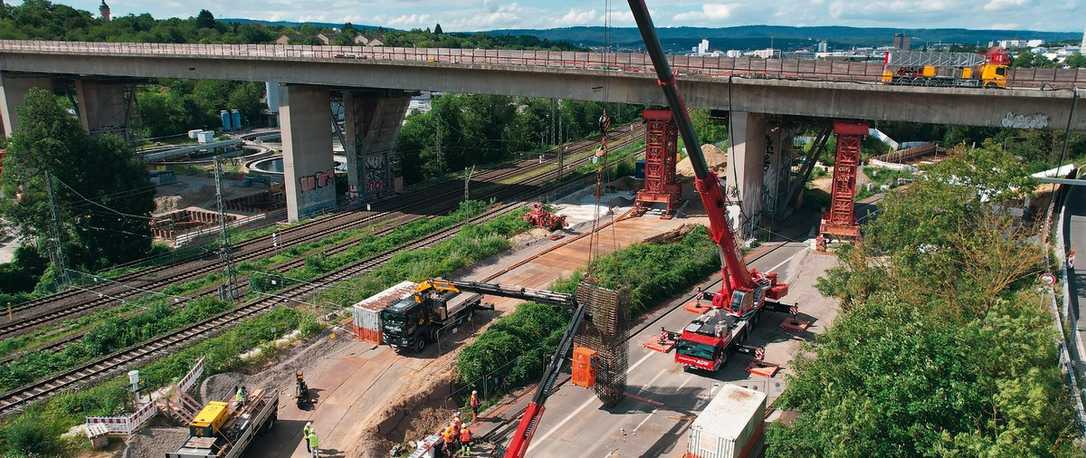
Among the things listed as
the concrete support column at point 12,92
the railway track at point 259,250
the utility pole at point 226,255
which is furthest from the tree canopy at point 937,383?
the concrete support column at point 12,92

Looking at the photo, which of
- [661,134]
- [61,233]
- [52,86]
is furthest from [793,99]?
[52,86]

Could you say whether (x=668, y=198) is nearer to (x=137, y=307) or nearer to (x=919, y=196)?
(x=919, y=196)

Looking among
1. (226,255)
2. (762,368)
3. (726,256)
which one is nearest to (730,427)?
(762,368)

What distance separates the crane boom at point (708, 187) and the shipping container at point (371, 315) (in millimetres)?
12992

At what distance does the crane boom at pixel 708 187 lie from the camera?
24.7 meters

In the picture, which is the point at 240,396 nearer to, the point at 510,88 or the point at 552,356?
the point at 552,356

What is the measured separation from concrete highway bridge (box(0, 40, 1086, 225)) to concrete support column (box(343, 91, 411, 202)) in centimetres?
10

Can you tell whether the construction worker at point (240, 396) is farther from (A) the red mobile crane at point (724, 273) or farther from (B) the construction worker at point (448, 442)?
(A) the red mobile crane at point (724, 273)

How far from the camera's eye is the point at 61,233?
A: 47.1 metres

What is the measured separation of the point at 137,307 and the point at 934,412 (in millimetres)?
36355

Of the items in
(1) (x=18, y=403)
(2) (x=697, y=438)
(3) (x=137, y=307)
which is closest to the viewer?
(2) (x=697, y=438)

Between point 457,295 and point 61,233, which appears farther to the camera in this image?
point 61,233

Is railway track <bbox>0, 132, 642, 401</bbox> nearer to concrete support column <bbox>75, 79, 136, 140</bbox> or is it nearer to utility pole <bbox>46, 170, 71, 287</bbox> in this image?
utility pole <bbox>46, 170, 71, 287</bbox>

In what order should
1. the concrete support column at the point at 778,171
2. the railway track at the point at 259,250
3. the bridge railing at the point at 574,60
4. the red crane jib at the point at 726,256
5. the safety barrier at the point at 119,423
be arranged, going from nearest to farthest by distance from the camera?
1. the safety barrier at the point at 119,423
2. the red crane jib at the point at 726,256
3. the railway track at the point at 259,250
4. the bridge railing at the point at 574,60
5. the concrete support column at the point at 778,171
